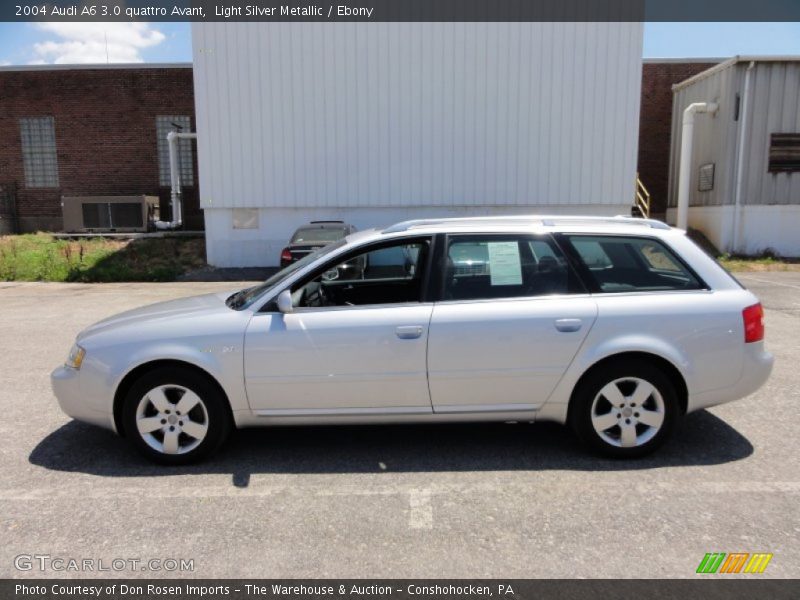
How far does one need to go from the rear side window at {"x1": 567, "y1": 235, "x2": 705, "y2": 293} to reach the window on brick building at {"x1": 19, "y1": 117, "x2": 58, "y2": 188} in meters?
25.9

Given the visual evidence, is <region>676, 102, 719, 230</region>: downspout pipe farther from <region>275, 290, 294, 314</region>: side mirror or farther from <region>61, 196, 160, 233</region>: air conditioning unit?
<region>61, 196, 160, 233</region>: air conditioning unit

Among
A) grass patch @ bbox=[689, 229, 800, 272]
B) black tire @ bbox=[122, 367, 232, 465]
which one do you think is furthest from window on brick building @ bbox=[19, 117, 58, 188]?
black tire @ bbox=[122, 367, 232, 465]

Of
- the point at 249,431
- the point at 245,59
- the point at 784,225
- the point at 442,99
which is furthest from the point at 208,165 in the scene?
the point at 784,225

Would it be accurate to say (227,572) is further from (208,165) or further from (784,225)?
(784,225)

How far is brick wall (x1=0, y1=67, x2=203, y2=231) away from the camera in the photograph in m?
23.5

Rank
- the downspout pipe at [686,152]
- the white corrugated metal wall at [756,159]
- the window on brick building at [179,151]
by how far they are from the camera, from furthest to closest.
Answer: the window on brick building at [179,151] < the downspout pipe at [686,152] < the white corrugated metal wall at [756,159]

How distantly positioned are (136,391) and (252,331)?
832 millimetres

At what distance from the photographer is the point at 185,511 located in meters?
3.21

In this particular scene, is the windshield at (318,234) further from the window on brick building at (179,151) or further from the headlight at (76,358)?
the window on brick building at (179,151)

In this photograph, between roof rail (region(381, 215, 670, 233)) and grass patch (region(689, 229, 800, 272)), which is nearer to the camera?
roof rail (region(381, 215, 670, 233))

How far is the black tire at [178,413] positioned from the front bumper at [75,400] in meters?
0.14

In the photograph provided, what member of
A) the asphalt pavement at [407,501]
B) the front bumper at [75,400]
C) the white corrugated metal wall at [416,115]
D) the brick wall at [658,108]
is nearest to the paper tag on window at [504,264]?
the asphalt pavement at [407,501]

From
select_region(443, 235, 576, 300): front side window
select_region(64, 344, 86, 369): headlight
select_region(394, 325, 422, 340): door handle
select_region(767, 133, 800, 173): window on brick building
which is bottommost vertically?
select_region(64, 344, 86, 369): headlight

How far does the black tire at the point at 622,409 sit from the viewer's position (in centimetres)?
370
